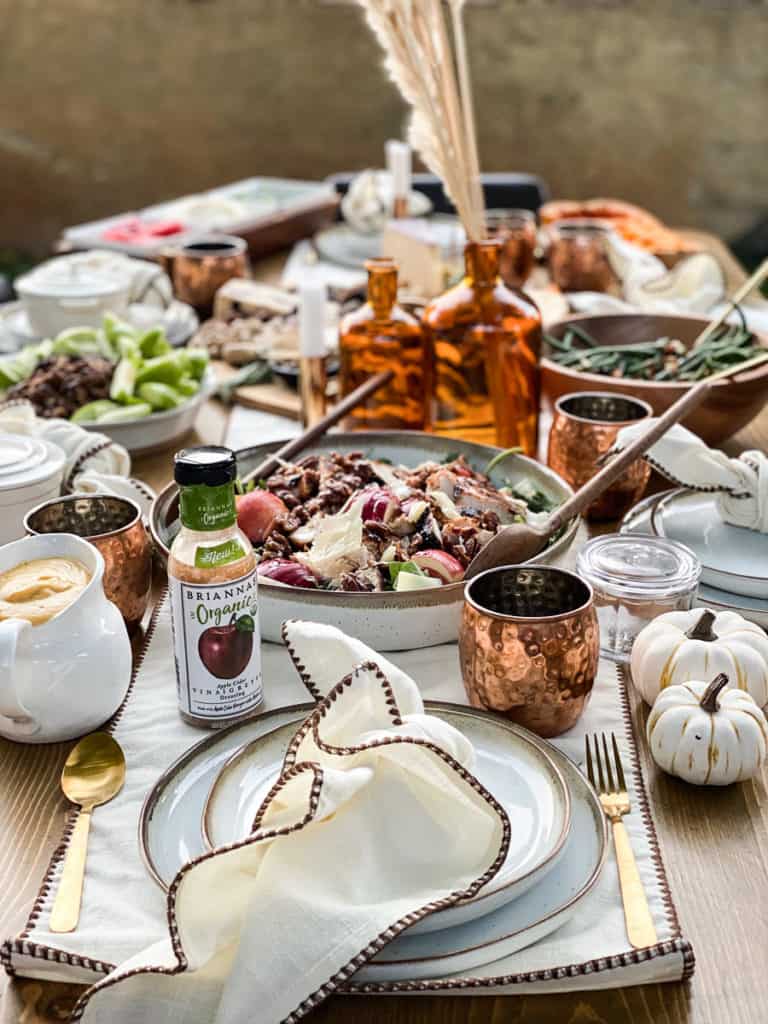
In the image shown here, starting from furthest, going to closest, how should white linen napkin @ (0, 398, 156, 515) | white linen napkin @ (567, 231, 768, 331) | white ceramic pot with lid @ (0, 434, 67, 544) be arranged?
white linen napkin @ (567, 231, 768, 331)
white linen napkin @ (0, 398, 156, 515)
white ceramic pot with lid @ (0, 434, 67, 544)

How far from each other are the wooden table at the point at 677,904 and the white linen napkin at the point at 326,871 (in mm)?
60

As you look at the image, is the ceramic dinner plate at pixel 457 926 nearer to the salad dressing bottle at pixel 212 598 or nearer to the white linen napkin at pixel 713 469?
the salad dressing bottle at pixel 212 598

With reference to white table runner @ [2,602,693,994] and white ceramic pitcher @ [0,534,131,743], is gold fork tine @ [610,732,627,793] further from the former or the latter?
white ceramic pitcher @ [0,534,131,743]

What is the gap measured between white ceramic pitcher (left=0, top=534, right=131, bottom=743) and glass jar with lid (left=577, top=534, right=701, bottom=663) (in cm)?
46

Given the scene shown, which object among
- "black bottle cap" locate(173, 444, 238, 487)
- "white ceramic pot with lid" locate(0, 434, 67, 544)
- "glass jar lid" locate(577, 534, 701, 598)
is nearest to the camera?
"black bottle cap" locate(173, 444, 238, 487)

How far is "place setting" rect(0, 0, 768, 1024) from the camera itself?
73cm

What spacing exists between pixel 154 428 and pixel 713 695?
3.19 feet

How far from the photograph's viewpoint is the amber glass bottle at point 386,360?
164 cm

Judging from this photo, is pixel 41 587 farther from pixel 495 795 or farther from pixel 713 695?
pixel 713 695

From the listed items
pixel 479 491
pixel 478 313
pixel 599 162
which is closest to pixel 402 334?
pixel 478 313

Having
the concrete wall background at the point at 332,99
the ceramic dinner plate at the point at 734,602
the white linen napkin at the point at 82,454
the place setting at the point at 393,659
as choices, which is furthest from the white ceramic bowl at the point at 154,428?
the concrete wall background at the point at 332,99

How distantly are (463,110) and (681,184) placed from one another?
4331mm

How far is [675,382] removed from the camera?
1.65 metres

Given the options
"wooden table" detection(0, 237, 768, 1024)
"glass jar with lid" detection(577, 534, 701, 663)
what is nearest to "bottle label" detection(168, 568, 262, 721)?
"wooden table" detection(0, 237, 768, 1024)
